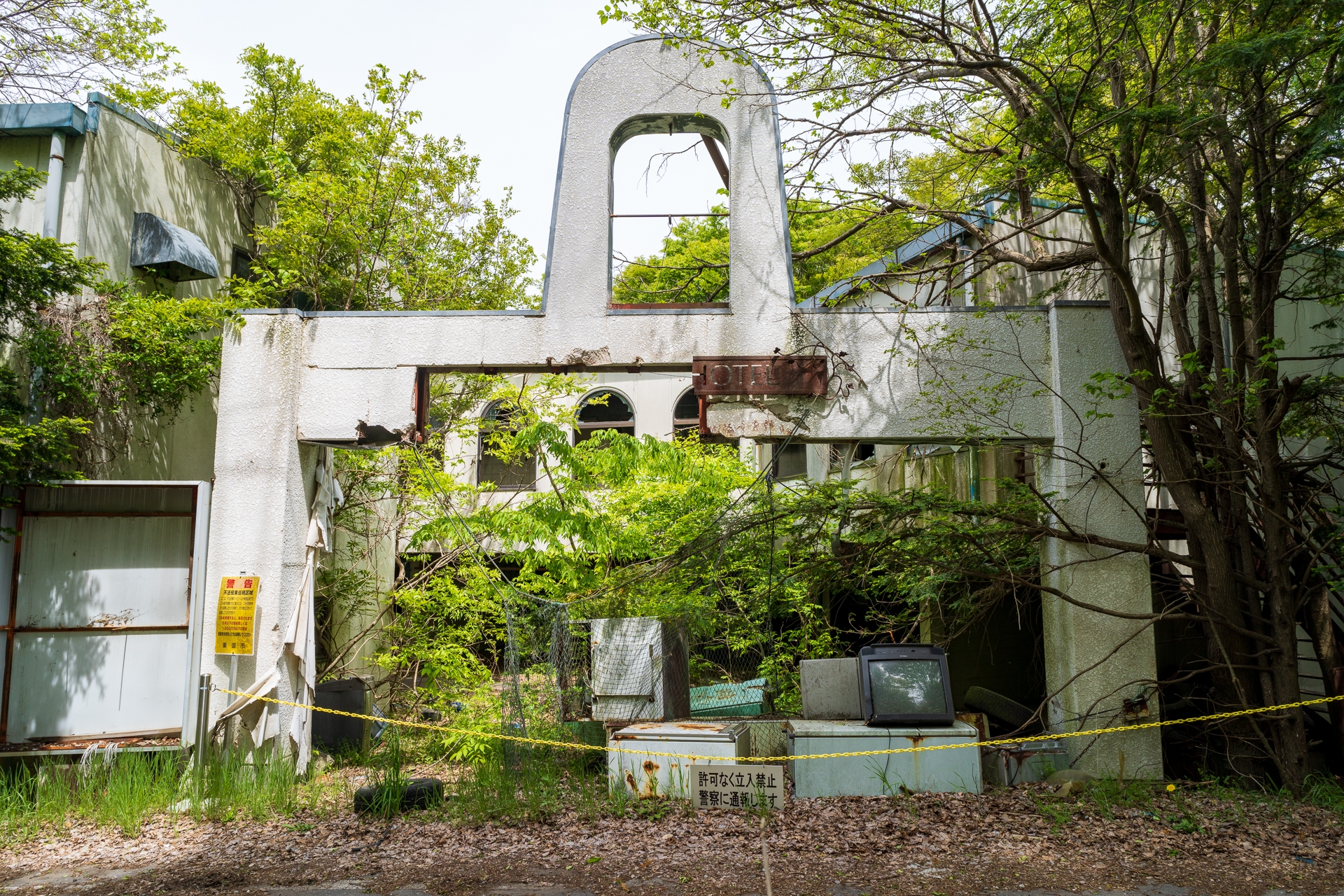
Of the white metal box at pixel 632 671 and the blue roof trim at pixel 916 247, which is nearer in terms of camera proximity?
the white metal box at pixel 632 671

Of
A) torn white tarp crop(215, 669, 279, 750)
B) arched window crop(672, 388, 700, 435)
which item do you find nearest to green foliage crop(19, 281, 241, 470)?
torn white tarp crop(215, 669, 279, 750)

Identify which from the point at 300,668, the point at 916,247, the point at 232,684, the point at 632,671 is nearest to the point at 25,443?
the point at 232,684

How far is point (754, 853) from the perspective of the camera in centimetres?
659

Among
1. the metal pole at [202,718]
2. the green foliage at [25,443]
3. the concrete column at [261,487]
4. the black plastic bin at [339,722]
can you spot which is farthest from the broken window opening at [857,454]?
the green foliage at [25,443]

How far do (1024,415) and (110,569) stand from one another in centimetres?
936

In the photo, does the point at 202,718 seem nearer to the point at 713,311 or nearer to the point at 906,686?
the point at 713,311

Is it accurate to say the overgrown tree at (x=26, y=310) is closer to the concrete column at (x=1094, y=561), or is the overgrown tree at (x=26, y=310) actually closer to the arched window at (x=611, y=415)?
the concrete column at (x=1094, y=561)

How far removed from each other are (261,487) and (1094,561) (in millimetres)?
8165

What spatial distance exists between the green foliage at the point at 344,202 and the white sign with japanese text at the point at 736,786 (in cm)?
885

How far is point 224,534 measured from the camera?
9305mm

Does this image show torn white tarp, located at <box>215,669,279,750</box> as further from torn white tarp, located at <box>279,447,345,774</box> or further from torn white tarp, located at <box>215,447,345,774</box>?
torn white tarp, located at <box>279,447,345,774</box>

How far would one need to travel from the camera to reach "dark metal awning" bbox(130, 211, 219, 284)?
1241 cm

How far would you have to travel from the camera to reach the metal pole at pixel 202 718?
8.69 metres

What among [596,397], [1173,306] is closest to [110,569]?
[1173,306]
